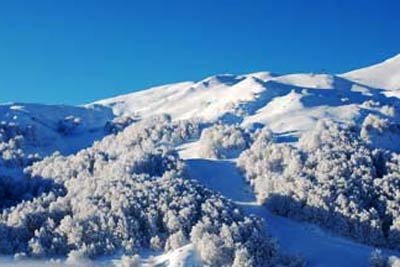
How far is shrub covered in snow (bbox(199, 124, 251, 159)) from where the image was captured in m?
82.2

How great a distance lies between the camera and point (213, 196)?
62312mm

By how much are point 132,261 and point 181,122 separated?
50.7 m

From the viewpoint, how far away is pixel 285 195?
217 ft

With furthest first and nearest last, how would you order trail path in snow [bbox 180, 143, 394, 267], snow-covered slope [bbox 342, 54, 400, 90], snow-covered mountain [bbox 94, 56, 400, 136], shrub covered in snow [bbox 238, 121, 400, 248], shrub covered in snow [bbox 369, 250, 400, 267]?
snow-covered slope [bbox 342, 54, 400, 90] → snow-covered mountain [bbox 94, 56, 400, 136] → shrub covered in snow [bbox 238, 121, 400, 248] → trail path in snow [bbox 180, 143, 394, 267] → shrub covered in snow [bbox 369, 250, 400, 267]

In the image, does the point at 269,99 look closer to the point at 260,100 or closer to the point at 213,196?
the point at 260,100

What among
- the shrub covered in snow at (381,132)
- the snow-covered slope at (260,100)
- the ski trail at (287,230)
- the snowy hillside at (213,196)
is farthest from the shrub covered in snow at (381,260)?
the snow-covered slope at (260,100)

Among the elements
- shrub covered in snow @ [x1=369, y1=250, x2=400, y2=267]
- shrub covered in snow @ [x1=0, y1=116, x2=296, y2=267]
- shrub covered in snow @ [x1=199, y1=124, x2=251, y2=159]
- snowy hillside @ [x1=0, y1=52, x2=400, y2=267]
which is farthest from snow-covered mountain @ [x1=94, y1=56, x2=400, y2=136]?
shrub covered in snow @ [x1=369, y1=250, x2=400, y2=267]

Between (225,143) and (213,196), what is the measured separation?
72.1 feet

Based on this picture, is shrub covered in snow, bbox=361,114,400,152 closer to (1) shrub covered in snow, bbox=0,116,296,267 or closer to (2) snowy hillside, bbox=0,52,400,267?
(2) snowy hillside, bbox=0,52,400,267

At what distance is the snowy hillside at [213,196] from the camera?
181 feet

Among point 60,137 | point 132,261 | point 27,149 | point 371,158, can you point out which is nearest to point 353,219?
point 371,158

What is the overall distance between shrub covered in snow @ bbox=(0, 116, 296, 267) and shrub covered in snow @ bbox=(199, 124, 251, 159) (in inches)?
504

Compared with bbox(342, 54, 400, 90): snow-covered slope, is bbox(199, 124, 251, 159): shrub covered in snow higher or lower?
lower

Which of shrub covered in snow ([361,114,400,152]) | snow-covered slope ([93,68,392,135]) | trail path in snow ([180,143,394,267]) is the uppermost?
Answer: snow-covered slope ([93,68,392,135])
